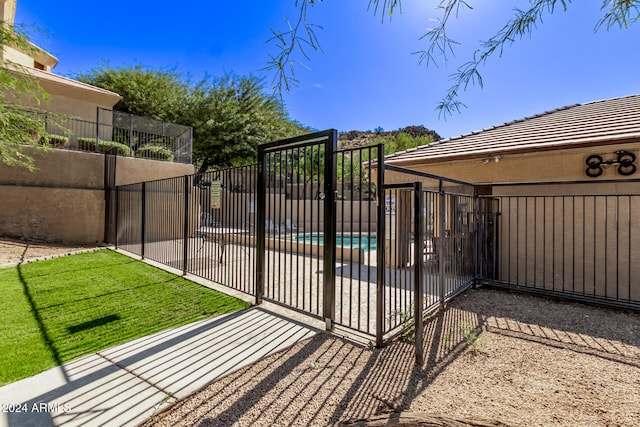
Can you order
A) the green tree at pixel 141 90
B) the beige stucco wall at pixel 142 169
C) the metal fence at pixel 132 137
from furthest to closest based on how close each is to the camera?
1. the green tree at pixel 141 90
2. the metal fence at pixel 132 137
3. the beige stucco wall at pixel 142 169

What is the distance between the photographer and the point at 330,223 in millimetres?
3955

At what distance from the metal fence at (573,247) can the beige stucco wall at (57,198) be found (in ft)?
42.5

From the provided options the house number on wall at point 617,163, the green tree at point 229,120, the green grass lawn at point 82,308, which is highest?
the green tree at point 229,120

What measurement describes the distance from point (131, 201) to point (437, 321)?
9.29 meters

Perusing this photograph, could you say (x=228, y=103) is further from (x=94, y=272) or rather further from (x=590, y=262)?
(x=590, y=262)

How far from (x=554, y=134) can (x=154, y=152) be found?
14.2 m

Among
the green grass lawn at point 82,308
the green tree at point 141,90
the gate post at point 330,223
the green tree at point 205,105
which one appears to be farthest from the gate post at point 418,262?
the green tree at point 141,90

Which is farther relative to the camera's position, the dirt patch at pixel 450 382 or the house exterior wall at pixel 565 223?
the house exterior wall at pixel 565 223

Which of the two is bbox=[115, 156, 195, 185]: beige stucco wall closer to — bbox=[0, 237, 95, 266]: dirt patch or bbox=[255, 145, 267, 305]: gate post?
bbox=[0, 237, 95, 266]: dirt patch

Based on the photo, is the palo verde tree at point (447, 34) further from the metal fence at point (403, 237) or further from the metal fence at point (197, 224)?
the metal fence at point (197, 224)

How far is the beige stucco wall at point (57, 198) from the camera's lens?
10.1 m

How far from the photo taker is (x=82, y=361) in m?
3.15

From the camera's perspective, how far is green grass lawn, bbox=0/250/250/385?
11.0 ft

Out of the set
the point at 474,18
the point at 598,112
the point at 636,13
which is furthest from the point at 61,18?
the point at 598,112
